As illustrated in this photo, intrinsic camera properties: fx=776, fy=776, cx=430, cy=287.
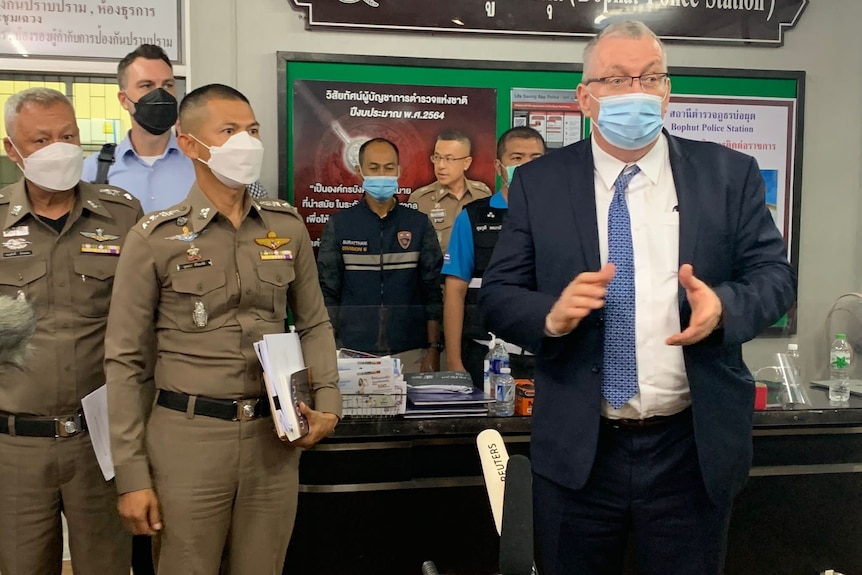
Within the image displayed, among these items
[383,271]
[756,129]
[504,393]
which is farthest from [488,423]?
[756,129]

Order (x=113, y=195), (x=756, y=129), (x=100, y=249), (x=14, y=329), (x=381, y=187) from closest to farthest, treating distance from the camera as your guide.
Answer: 1. (x=14, y=329)
2. (x=100, y=249)
3. (x=113, y=195)
4. (x=381, y=187)
5. (x=756, y=129)

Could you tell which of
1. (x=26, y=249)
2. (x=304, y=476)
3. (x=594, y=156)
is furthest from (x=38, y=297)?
(x=594, y=156)

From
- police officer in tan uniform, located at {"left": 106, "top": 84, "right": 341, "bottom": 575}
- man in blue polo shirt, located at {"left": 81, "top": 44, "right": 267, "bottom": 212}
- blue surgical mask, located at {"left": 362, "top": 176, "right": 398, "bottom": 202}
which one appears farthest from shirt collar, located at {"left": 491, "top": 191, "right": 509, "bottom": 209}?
police officer in tan uniform, located at {"left": 106, "top": 84, "right": 341, "bottom": 575}

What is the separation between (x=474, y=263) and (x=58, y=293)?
1730 mm

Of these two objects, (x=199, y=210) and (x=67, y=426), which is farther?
(x=67, y=426)

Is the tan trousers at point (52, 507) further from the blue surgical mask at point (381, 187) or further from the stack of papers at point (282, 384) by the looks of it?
the blue surgical mask at point (381, 187)

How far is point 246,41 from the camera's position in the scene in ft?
11.6

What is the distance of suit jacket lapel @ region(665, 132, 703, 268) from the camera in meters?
1.57

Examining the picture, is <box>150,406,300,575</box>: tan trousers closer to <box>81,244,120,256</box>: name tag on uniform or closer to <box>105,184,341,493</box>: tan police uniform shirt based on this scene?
<box>105,184,341,493</box>: tan police uniform shirt

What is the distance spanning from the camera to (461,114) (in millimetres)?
3713

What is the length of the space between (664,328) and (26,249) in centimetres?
169

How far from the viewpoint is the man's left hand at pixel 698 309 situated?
142 cm

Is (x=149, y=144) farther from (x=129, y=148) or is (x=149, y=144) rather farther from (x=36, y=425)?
(x=36, y=425)

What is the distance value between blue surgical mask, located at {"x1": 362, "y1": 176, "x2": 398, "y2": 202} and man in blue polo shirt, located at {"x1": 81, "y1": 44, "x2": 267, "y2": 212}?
778 mm
